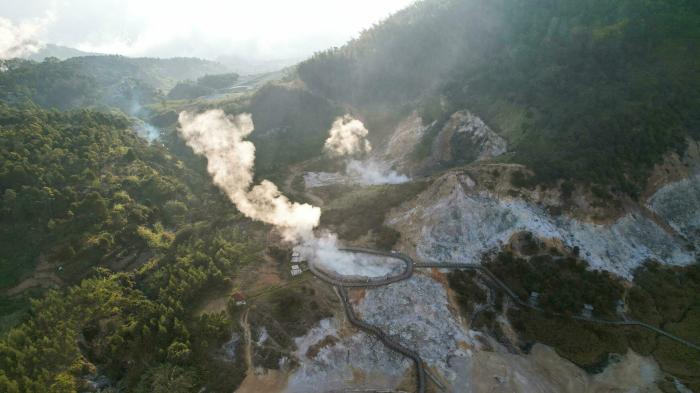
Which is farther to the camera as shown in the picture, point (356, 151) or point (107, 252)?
point (356, 151)

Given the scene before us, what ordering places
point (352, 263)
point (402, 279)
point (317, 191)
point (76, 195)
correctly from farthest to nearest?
point (317, 191), point (76, 195), point (352, 263), point (402, 279)

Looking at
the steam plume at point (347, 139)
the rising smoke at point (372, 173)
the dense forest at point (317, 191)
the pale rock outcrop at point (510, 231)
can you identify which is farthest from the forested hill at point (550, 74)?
the rising smoke at point (372, 173)

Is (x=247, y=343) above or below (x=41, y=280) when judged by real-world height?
below

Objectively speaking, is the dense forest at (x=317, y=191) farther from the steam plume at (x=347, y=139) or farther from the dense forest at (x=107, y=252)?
the steam plume at (x=347, y=139)

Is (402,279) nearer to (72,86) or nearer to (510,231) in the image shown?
(510,231)

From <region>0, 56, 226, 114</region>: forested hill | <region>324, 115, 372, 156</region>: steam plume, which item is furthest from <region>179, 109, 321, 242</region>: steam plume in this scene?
<region>0, 56, 226, 114</region>: forested hill

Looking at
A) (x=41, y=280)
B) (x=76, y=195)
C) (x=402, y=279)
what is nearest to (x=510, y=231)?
(x=402, y=279)

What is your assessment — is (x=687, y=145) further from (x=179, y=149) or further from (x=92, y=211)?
(x=179, y=149)
